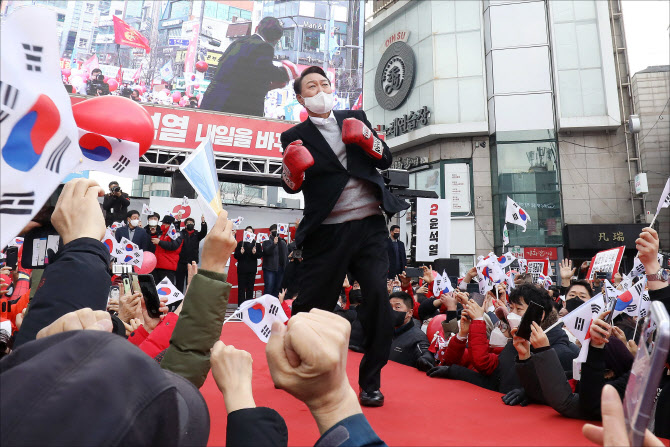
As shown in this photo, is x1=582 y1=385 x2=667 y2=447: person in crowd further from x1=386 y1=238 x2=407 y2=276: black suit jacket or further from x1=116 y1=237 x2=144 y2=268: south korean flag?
x1=386 y1=238 x2=407 y2=276: black suit jacket

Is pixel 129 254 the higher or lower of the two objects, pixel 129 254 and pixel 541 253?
the lower

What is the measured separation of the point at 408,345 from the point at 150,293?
7.33 feet

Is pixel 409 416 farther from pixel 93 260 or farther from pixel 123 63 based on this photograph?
pixel 123 63

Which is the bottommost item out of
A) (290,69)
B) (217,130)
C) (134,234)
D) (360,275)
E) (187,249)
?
(360,275)

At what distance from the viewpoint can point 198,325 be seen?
1.25 meters

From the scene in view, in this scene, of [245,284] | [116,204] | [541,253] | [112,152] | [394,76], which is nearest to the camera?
[112,152]

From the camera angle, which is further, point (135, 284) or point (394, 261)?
point (394, 261)

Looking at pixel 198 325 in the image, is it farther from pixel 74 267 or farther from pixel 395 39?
pixel 395 39

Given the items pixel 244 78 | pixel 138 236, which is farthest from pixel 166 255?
pixel 244 78

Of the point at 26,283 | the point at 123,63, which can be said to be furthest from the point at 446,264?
the point at 123,63

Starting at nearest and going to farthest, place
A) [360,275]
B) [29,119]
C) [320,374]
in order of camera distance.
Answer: [320,374] < [29,119] < [360,275]

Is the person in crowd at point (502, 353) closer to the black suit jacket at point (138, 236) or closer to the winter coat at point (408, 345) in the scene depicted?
the winter coat at point (408, 345)

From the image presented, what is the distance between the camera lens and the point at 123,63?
1307 centimetres

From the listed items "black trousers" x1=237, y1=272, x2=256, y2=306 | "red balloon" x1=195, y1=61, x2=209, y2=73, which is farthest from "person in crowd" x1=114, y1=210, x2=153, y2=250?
"red balloon" x1=195, y1=61, x2=209, y2=73
